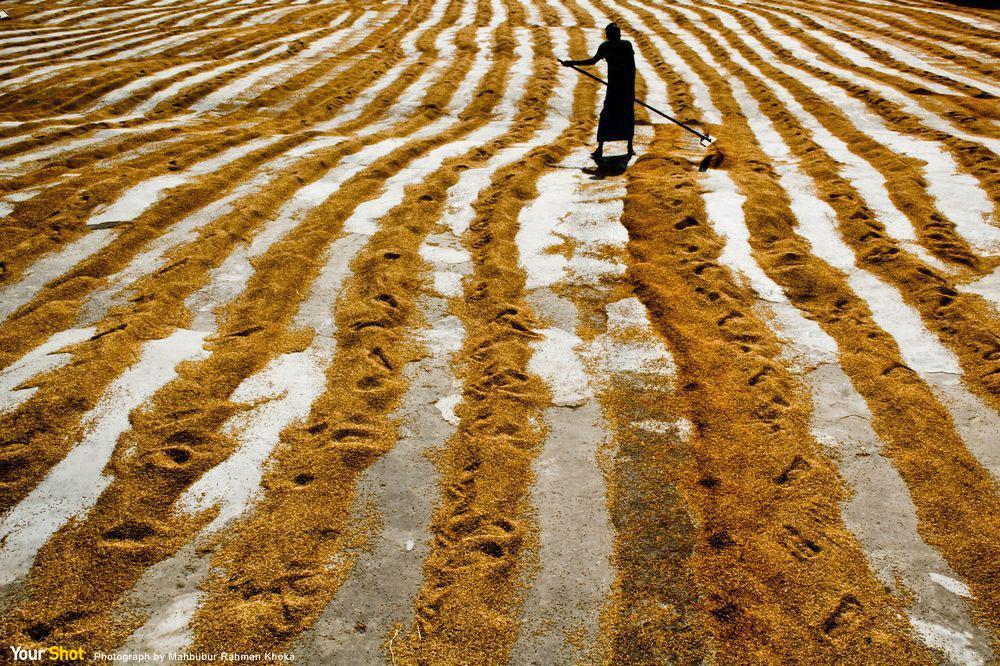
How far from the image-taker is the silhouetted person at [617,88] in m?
6.23

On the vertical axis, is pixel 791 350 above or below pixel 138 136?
below

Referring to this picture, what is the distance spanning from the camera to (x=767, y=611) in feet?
6.68

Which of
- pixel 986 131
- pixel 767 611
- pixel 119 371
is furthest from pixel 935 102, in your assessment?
pixel 119 371

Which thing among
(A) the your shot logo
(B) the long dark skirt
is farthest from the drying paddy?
(B) the long dark skirt

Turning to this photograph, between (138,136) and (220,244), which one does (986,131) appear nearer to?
(220,244)

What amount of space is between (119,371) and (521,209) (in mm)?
3310

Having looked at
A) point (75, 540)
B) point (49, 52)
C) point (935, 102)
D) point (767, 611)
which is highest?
point (49, 52)

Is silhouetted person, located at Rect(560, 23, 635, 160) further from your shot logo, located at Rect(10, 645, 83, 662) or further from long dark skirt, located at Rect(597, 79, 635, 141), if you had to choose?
your shot logo, located at Rect(10, 645, 83, 662)

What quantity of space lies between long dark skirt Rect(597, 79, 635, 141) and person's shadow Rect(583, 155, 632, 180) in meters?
0.21

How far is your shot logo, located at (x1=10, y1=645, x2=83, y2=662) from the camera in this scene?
74.5 inches

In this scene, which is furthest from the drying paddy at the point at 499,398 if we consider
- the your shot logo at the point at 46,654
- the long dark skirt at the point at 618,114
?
the long dark skirt at the point at 618,114

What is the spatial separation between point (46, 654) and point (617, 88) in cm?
633

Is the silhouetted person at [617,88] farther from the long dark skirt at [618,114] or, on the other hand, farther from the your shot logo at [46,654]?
the your shot logo at [46,654]

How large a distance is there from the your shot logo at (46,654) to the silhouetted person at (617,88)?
5981 millimetres
